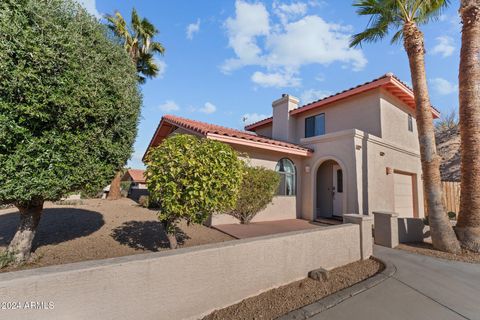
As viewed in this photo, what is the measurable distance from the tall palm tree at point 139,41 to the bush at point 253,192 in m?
9.73

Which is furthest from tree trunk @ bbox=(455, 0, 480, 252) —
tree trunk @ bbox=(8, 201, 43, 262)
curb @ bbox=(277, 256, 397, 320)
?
tree trunk @ bbox=(8, 201, 43, 262)

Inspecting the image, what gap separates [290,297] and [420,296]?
7.11ft

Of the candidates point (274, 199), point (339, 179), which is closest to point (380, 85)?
point (339, 179)

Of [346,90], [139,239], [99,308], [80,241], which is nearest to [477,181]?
[346,90]

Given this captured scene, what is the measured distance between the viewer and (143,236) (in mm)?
6559

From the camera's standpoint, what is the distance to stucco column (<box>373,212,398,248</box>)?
675cm

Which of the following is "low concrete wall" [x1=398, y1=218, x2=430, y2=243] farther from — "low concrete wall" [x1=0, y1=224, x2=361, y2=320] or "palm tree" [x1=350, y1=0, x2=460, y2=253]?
"low concrete wall" [x1=0, y1=224, x2=361, y2=320]

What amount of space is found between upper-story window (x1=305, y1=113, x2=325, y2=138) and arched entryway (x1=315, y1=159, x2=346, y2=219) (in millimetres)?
2029

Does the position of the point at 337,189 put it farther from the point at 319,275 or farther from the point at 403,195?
the point at 319,275

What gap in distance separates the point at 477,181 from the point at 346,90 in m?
6.23

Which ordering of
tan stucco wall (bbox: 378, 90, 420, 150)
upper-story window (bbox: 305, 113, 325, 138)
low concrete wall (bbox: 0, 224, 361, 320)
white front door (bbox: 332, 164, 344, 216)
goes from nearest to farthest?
low concrete wall (bbox: 0, 224, 361, 320) < tan stucco wall (bbox: 378, 90, 420, 150) < white front door (bbox: 332, 164, 344, 216) < upper-story window (bbox: 305, 113, 325, 138)

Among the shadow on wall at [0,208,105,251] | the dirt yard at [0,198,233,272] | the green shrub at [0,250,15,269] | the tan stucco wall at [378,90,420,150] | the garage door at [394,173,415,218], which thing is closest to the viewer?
the green shrub at [0,250,15,269]

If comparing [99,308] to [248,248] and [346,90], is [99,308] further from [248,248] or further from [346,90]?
[346,90]

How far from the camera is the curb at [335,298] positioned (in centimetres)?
315
